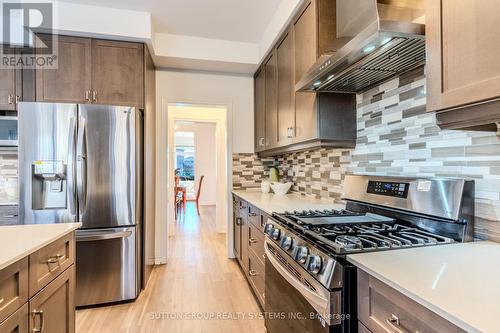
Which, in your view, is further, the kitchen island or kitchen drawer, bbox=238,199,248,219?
kitchen drawer, bbox=238,199,248,219

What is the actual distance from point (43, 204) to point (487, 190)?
2909 millimetres

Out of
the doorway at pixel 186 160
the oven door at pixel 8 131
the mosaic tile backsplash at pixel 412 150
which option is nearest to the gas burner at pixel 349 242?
the mosaic tile backsplash at pixel 412 150

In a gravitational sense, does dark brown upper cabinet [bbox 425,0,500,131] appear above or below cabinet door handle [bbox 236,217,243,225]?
above

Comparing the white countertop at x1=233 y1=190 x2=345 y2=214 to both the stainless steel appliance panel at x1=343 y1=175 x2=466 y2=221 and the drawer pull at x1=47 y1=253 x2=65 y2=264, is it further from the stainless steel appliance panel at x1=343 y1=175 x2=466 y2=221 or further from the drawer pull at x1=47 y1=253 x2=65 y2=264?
the drawer pull at x1=47 y1=253 x2=65 y2=264

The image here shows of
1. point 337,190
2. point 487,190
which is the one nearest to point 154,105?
point 337,190

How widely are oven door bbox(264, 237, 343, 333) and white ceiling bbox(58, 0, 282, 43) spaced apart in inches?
81.6

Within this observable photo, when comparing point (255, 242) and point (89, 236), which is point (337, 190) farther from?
point (89, 236)

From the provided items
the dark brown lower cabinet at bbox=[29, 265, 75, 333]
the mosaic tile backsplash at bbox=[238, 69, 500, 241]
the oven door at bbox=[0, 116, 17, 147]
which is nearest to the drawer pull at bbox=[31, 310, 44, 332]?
the dark brown lower cabinet at bbox=[29, 265, 75, 333]

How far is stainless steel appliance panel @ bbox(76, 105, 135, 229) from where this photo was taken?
230 cm

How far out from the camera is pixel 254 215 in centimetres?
234

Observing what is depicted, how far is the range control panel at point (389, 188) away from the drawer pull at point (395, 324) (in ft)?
2.62

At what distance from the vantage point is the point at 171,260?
340cm

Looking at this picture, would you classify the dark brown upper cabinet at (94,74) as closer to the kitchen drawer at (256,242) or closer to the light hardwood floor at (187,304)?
the kitchen drawer at (256,242)

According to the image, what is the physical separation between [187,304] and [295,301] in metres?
1.40
